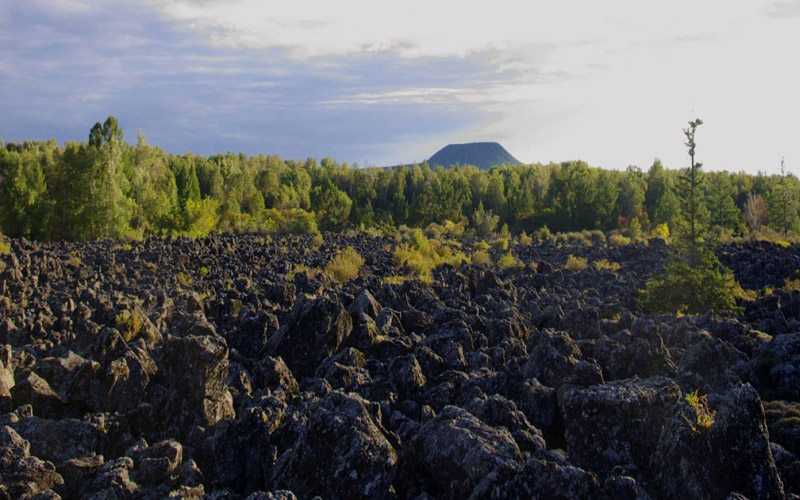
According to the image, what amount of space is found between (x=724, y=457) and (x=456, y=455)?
1966 millimetres

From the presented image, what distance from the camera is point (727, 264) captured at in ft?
77.2

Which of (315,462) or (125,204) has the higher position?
(125,204)

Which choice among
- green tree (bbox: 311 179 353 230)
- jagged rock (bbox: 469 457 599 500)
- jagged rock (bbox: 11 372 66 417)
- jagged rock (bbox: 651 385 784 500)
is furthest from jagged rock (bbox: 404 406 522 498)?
green tree (bbox: 311 179 353 230)

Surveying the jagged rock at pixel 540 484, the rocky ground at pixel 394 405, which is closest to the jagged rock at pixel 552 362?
the rocky ground at pixel 394 405

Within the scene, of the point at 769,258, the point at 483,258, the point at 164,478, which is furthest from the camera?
the point at 483,258

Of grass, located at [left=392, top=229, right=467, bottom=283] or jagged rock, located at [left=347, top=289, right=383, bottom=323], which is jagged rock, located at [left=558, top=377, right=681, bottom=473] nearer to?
jagged rock, located at [left=347, top=289, right=383, bottom=323]

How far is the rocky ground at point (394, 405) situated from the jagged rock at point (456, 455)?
2cm

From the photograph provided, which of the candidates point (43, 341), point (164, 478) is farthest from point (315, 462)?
point (43, 341)

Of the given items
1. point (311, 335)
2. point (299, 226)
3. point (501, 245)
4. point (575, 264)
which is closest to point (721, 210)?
point (501, 245)

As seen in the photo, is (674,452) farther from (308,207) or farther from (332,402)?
(308,207)

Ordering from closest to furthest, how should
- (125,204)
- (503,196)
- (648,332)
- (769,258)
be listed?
(648,332), (769,258), (125,204), (503,196)

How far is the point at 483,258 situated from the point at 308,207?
59.5 meters

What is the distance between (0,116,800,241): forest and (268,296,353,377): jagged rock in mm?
11667

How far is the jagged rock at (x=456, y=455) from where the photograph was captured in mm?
4133
